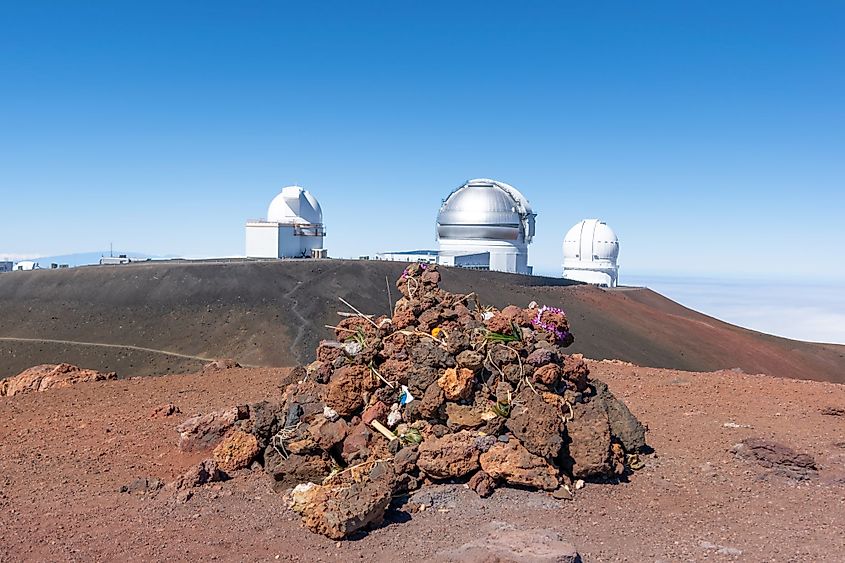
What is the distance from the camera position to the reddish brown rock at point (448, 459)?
25.4ft

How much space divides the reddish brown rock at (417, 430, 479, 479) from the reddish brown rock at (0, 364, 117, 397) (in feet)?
27.9

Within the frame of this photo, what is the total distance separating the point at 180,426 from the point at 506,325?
432cm

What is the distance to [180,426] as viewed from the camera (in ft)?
31.2

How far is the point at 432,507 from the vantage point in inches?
291

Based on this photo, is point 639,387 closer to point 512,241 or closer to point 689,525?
point 689,525

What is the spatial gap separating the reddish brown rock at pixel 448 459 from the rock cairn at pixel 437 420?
0.01 meters

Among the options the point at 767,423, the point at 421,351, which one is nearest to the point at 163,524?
the point at 421,351

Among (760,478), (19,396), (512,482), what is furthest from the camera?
(19,396)

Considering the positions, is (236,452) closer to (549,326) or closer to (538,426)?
(538,426)

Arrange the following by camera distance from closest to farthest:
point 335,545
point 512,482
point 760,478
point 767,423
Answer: point 335,545 → point 512,482 → point 760,478 → point 767,423

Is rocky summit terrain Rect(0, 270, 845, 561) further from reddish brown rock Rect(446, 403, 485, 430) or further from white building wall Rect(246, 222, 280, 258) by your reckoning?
white building wall Rect(246, 222, 280, 258)

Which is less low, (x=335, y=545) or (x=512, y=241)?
(x=512, y=241)

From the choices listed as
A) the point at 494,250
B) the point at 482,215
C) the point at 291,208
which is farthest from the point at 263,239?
the point at 494,250

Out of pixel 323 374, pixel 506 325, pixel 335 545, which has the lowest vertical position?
pixel 335 545
